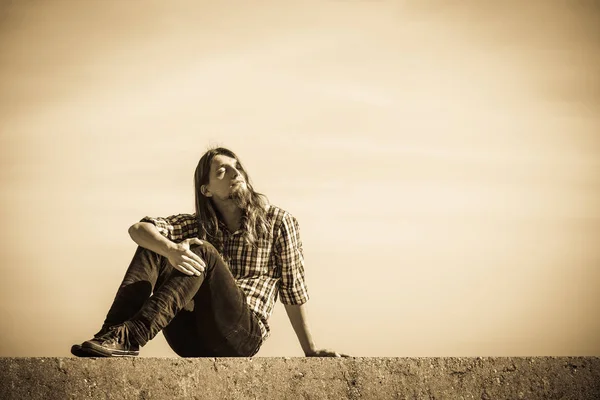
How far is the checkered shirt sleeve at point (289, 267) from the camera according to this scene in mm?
4637

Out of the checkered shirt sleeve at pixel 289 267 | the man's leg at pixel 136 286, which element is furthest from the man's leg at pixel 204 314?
the checkered shirt sleeve at pixel 289 267

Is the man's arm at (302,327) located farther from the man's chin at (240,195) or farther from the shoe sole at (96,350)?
the shoe sole at (96,350)

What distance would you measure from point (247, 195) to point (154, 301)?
1189 millimetres

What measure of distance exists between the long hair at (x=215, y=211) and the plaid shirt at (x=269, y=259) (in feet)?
0.16

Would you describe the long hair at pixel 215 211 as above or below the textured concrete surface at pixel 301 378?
above

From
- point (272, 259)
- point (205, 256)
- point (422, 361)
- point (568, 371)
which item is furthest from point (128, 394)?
point (568, 371)

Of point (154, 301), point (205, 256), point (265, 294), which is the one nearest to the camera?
point (154, 301)

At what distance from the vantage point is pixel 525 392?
3.50 metres

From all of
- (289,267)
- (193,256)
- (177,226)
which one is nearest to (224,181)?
(177,226)

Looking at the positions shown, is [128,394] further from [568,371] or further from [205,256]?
[568,371]

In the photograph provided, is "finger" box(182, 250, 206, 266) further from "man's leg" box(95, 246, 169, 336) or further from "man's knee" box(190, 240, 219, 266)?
"man's leg" box(95, 246, 169, 336)

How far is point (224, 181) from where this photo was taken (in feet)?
15.6

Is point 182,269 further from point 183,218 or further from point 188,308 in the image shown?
point 183,218

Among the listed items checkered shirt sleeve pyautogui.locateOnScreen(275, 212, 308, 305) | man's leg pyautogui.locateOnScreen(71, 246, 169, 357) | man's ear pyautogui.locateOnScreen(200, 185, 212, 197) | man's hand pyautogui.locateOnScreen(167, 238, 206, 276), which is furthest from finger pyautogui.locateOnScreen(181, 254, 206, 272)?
man's ear pyautogui.locateOnScreen(200, 185, 212, 197)
